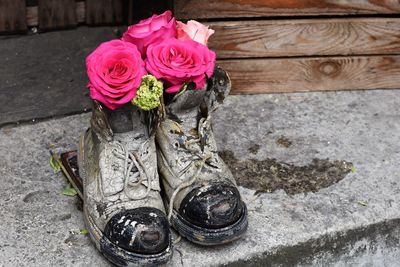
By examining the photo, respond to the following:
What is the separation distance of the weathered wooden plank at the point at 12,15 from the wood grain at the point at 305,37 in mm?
1020

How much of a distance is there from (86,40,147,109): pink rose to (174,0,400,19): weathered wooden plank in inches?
24.8

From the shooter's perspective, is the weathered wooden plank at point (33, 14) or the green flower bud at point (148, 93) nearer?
the green flower bud at point (148, 93)

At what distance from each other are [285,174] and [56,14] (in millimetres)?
1442

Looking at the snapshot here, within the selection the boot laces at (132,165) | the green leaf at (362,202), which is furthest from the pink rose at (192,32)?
the green leaf at (362,202)

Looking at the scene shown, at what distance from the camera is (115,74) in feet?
6.23

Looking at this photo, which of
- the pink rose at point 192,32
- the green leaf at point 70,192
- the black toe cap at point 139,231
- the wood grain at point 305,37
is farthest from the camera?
the wood grain at point 305,37

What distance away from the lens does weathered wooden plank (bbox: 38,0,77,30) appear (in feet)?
10.8

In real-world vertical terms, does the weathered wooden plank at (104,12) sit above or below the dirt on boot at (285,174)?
below

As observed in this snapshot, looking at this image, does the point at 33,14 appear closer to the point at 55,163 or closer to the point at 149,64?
the point at 55,163

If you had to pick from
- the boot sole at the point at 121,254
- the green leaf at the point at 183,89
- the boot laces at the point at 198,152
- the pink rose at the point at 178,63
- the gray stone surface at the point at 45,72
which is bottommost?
the gray stone surface at the point at 45,72

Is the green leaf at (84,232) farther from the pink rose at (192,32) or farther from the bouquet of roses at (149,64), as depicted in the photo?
the pink rose at (192,32)

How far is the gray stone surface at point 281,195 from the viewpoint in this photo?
2031mm

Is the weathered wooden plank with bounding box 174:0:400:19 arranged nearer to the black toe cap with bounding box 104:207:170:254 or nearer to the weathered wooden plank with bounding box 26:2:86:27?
the black toe cap with bounding box 104:207:170:254


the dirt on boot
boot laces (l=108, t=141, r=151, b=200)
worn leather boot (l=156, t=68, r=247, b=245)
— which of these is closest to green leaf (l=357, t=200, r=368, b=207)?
the dirt on boot
